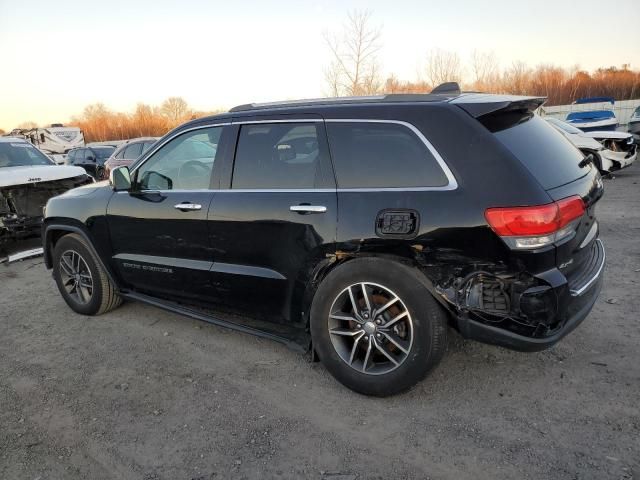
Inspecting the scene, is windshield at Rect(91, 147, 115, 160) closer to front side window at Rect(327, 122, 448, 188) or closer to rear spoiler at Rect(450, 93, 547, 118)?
front side window at Rect(327, 122, 448, 188)

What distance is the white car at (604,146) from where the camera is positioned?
10.5 m

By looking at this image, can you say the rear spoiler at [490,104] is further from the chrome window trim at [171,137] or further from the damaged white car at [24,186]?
the damaged white car at [24,186]

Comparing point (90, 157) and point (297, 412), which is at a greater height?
point (90, 157)

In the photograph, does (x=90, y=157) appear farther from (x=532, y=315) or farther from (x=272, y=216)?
(x=532, y=315)

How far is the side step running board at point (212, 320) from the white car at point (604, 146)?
8873 mm

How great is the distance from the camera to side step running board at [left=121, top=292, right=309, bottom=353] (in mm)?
3318

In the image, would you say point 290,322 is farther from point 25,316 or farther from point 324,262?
point 25,316

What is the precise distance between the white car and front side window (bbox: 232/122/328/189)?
27.8ft

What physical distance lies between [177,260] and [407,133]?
209 cm

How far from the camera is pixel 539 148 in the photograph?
2834 mm

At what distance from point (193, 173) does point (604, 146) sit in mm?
11243

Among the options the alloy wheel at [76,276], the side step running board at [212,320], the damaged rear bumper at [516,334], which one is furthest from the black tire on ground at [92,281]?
the damaged rear bumper at [516,334]

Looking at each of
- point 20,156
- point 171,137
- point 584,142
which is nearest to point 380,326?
point 171,137

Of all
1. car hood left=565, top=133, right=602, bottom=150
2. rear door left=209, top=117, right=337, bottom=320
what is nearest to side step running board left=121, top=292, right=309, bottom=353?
rear door left=209, top=117, right=337, bottom=320
